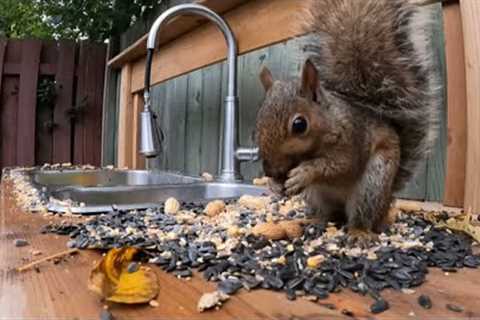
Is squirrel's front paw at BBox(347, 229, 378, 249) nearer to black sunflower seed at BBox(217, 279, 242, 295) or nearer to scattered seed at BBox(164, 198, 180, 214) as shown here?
black sunflower seed at BBox(217, 279, 242, 295)

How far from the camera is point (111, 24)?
3.65 meters

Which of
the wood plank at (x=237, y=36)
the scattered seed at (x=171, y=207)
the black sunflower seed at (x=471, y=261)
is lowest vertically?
the black sunflower seed at (x=471, y=261)

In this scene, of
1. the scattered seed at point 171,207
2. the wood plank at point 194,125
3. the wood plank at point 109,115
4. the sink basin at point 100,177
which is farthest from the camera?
the wood plank at point 109,115

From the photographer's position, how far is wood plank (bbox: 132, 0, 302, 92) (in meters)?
1.40

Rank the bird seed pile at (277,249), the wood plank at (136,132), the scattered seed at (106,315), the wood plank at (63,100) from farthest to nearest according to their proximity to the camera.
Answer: the wood plank at (63,100) < the wood plank at (136,132) < the bird seed pile at (277,249) < the scattered seed at (106,315)

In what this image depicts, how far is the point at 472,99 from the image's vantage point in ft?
3.46

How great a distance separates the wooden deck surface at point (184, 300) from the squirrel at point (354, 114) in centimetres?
21

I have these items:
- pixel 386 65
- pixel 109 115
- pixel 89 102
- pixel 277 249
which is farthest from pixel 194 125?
pixel 277 249

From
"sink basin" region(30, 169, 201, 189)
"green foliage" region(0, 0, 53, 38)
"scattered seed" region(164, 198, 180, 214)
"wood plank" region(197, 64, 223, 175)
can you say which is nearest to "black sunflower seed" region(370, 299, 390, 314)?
"scattered seed" region(164, 198, 180, 214)

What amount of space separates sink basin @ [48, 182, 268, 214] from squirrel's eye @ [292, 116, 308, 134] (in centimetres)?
46

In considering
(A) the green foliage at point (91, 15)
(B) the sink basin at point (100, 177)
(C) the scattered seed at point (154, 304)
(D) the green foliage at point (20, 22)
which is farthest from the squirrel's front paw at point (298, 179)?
(D) the green foliage at point (20, 22)

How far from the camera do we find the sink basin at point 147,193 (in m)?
1.29

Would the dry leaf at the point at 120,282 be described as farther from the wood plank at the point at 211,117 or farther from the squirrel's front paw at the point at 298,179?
the wood plank at the point at 211,117

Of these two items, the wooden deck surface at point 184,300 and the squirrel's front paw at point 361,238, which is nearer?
the wooden deck surface at point 184,300
